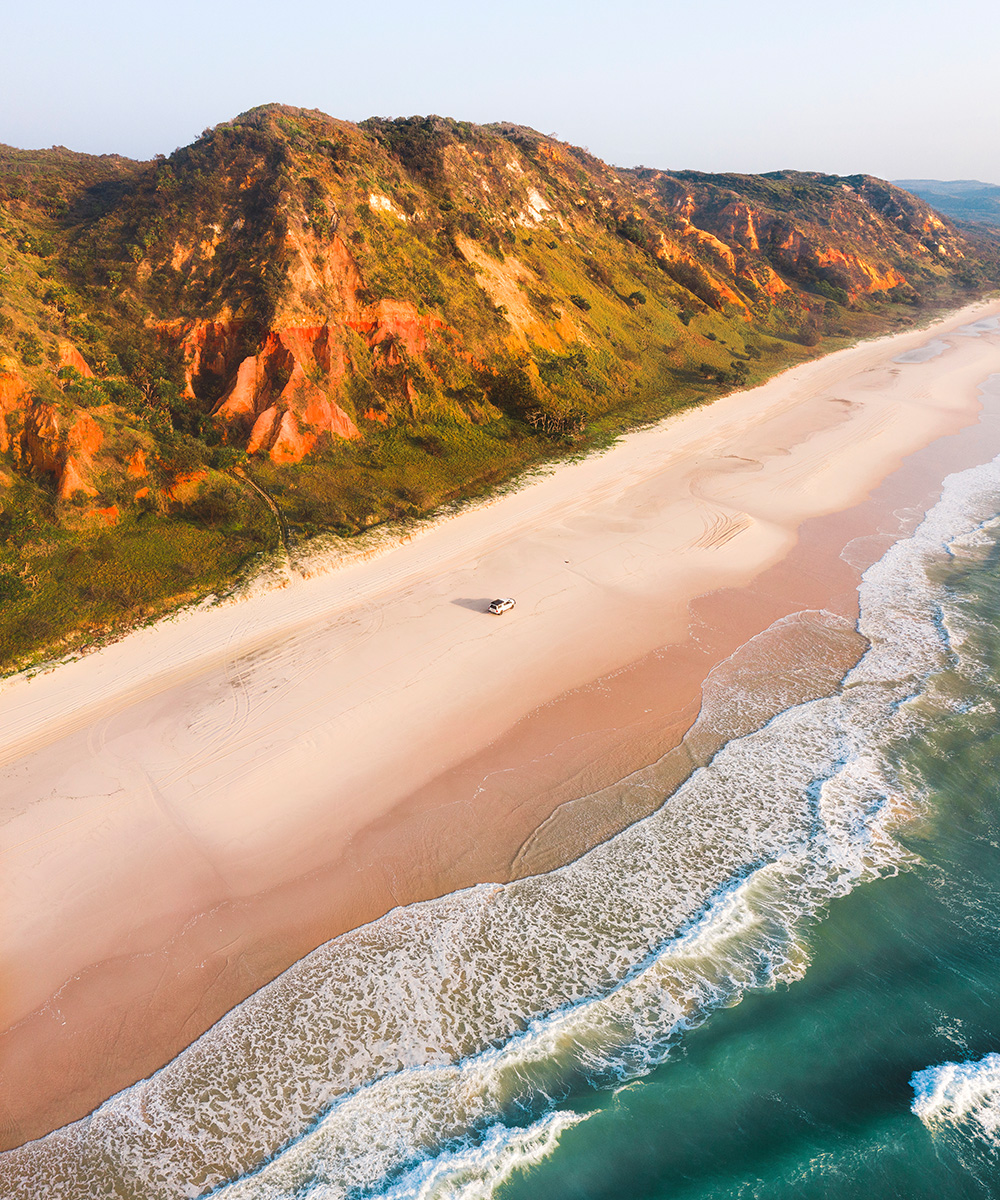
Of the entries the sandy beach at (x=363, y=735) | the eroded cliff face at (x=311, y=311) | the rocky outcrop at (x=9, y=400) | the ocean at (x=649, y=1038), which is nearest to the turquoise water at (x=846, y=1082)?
the ocean at (x=649, y=1038)

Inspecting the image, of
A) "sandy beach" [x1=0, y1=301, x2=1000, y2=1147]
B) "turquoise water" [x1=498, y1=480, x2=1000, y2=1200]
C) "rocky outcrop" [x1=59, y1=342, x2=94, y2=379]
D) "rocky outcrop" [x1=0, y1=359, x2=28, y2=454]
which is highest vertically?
"rocky outcrop" [x1=59, y1=342, x2=94, y2=379]

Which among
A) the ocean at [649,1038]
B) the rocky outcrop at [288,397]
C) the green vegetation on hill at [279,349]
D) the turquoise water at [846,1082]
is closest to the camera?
the turquoise water at [846,1082]

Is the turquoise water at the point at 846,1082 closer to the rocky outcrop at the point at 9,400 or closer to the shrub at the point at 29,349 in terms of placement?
the rocky outcrop at the point at 9,400

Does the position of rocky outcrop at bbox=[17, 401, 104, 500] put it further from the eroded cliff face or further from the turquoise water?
the turquoise water

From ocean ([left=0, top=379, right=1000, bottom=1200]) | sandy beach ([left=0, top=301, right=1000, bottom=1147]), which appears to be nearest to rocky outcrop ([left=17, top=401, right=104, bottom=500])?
sandy beach ([left=0, top=301, right=1000, bottom=1147])

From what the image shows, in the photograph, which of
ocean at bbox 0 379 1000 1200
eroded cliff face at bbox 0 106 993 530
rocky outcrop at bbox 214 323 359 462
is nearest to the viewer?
ocean at bbox 0 379 1000 1200

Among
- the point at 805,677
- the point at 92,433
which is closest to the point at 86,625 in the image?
the point at 92,433
